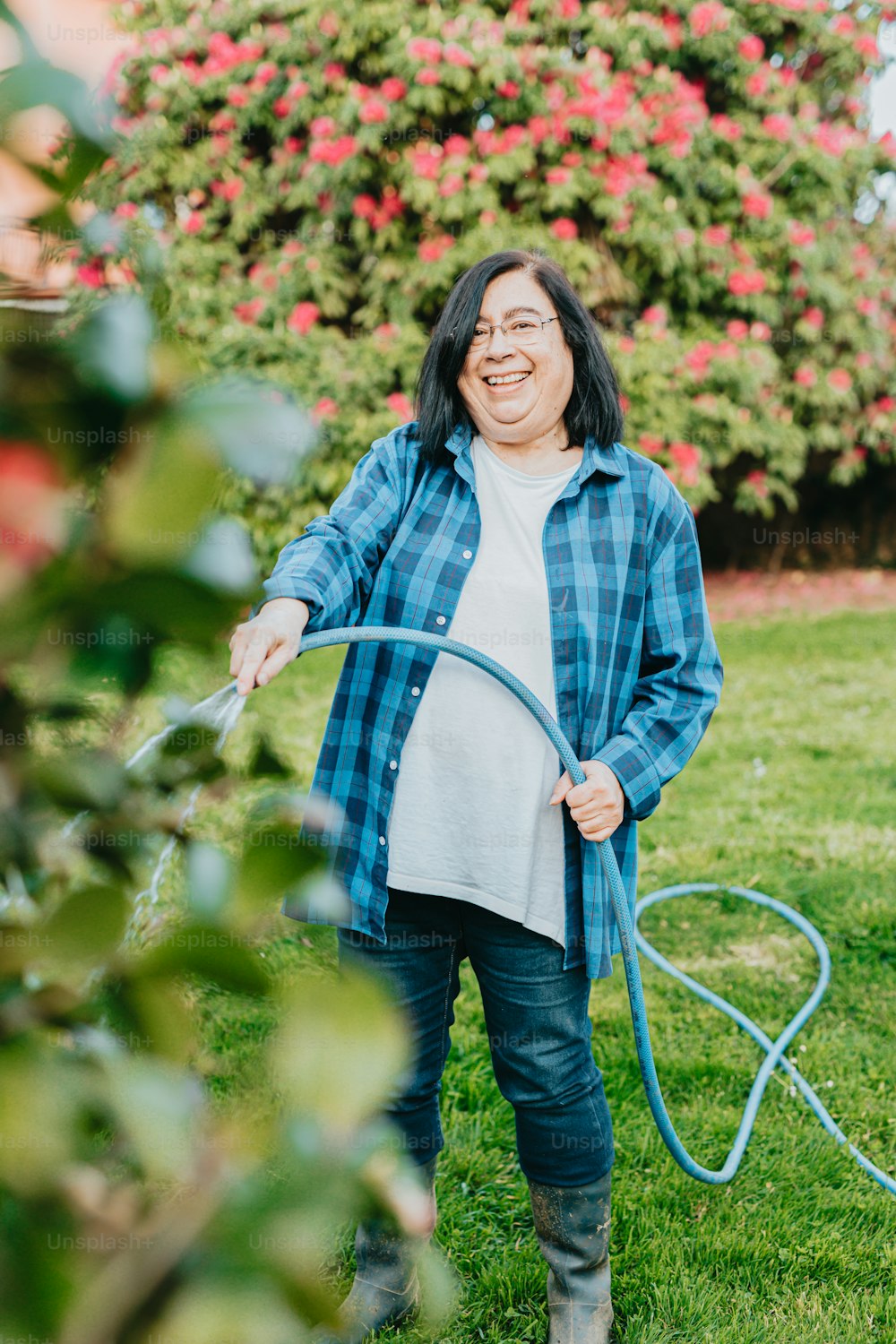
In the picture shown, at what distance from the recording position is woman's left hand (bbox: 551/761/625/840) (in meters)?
1.77

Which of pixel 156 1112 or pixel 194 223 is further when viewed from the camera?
pixel 194 223

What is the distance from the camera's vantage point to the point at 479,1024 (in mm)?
2936

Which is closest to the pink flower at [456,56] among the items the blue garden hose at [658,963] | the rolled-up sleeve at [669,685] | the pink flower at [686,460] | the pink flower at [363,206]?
the pink flower at [363,206]

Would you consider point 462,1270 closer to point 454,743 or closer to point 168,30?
point 454,743

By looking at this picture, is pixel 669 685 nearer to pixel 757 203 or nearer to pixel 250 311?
pixel 250 311

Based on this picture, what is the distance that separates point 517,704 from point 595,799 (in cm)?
21

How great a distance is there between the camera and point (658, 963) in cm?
314

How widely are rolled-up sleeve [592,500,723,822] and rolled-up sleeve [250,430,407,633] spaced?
1.50 ft

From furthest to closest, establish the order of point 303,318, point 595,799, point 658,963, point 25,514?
point 303,318, point 658,963, point 595,799, point 25,514

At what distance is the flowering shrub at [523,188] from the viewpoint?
6.67 m

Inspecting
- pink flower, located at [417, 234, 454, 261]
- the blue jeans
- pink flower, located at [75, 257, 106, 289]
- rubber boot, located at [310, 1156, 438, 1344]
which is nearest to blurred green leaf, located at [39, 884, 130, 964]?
pink flower, located at [75, 257, 106, 289]

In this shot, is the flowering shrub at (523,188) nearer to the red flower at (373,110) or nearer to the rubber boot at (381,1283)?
the red flower at (373,110)

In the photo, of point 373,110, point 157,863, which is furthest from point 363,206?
point 157,863

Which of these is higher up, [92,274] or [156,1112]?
[92,274]
